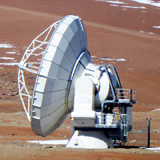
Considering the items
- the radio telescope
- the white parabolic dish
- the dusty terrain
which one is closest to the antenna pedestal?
the radio telescope

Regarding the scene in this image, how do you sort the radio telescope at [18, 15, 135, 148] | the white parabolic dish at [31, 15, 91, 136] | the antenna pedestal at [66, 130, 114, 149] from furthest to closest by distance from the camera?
the antenna pedestal at [66, 130, 114, 149] → the radio telescope at [18, 15, 135, 148] → the white parabolic dish at [31, 15, 91, 136]

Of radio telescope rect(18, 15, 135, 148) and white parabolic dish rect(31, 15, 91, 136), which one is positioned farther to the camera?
radio telescope rect(18, 15, 135, 148)

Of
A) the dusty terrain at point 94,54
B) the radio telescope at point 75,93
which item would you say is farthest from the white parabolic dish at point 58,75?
the dusty terrain at point 94,54

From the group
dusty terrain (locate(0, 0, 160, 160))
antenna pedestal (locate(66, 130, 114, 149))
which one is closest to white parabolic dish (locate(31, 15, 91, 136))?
antenna pedestal (locate(66, 130, 114, 149))

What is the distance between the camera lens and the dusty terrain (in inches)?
699

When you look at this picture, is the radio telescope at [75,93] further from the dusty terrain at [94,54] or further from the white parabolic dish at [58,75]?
the dusty terrain at [94,54]

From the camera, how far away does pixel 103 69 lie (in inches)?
810

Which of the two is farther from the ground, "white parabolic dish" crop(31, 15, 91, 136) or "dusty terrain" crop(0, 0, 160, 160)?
"white parabolic dish" crop(31, 15, 91, 136)

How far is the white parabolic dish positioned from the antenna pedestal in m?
0.92

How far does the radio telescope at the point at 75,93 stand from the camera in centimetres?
1794

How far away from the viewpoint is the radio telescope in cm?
1794

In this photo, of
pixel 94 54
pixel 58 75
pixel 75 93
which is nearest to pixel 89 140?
pixel 75 93

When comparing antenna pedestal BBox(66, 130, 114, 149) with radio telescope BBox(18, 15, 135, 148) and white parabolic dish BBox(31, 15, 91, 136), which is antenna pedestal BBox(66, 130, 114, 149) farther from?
white parabolic dish BBox(31, 15, 91, 136)

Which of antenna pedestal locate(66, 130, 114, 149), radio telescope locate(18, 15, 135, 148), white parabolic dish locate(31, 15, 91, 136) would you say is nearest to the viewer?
white parabolic dish locate(31, 15, 91, 136)
